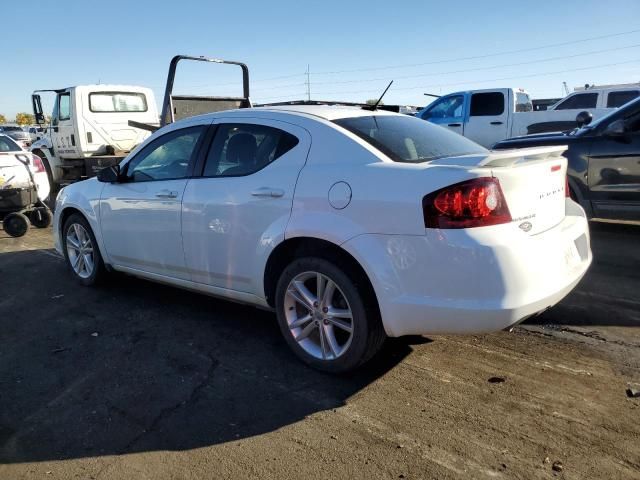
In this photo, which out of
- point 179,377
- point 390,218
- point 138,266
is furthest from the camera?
point 138,266

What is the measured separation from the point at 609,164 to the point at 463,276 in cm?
465

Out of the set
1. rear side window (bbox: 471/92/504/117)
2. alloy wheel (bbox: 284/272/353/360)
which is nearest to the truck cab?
rear side window (bbox: 471/92/504/117)

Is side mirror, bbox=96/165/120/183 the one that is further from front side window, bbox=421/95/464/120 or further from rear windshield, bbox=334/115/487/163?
front side window, bbox=421/95/464/120

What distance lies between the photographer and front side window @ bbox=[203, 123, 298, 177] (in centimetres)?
366

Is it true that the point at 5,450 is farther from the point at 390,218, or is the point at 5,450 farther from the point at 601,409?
the point at 601,409

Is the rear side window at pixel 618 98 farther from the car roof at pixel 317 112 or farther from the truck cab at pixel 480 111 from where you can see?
the car roof at pixel 317 112

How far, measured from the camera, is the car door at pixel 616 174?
628cm

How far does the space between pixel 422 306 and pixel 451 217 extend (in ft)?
1.66

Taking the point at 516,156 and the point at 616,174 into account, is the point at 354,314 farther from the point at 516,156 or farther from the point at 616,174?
the point at 616,174

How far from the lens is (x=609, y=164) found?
6.43 metres

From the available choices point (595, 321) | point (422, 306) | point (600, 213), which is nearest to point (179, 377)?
point (422, 306)

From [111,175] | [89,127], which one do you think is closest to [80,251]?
[111,175]

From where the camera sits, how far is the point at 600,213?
6531 millimetres

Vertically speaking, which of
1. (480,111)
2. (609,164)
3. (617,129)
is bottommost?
(609,164)
